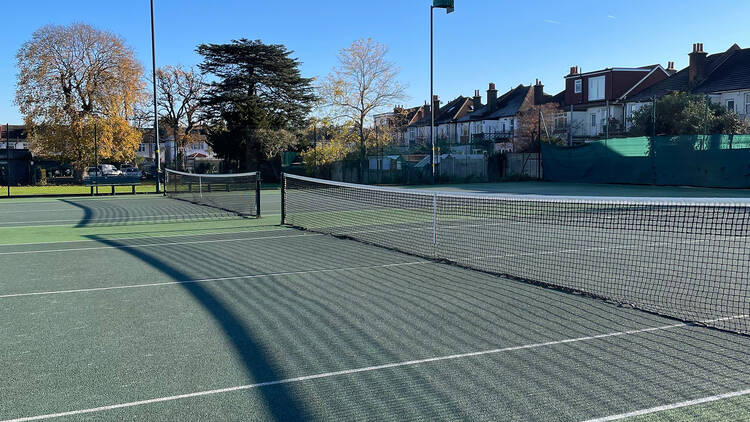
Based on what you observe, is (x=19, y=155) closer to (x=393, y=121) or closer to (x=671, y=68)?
(x=393, y=121)

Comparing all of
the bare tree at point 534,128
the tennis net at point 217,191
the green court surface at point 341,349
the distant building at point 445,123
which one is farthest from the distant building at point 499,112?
the green court surface at point 341,349

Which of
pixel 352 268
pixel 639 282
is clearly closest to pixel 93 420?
pixel 352 268

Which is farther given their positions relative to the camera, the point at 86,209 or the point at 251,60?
the point at 251,60

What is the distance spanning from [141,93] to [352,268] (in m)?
38.2

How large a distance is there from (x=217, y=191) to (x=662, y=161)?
21101 mm

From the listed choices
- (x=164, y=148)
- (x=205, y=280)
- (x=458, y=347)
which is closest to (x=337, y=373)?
(x=458, y=347)

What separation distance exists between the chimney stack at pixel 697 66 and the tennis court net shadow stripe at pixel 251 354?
47.7 meters

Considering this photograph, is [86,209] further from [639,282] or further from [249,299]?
[639,282]

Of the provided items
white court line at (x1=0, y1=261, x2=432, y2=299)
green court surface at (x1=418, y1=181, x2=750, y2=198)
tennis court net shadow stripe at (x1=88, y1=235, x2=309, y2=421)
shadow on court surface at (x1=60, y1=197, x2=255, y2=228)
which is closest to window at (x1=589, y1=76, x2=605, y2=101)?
green court surface at (x1=418, y1=181, x2=750, y2=198)

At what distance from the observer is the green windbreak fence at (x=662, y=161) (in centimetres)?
2634

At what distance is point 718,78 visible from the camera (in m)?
44.9

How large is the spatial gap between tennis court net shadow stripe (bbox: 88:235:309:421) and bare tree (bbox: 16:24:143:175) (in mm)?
35786

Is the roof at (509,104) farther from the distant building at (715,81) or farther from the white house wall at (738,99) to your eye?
the white house wall at (738,99)

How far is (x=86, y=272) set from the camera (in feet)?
29.2
